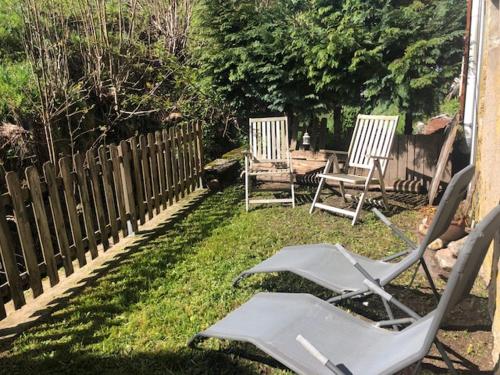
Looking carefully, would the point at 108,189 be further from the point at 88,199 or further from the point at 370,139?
the point at 370,139

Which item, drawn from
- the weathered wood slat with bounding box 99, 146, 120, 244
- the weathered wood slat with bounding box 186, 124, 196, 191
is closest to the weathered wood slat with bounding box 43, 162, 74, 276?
the weathered wood slat with bounding box 99, 146, 120, 244

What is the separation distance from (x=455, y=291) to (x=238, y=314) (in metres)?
1.42

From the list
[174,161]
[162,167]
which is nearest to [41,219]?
[162,167]

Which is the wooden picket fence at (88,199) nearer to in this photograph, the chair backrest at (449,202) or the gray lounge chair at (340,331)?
the gray lounge chair at (340,331)

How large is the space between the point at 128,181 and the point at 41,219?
4.43 feet

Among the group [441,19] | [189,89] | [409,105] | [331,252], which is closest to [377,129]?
[409,105]

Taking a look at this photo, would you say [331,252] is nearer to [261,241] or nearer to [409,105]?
[261,241]

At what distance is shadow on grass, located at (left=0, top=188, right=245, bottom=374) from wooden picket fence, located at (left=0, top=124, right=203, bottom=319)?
0.86ft

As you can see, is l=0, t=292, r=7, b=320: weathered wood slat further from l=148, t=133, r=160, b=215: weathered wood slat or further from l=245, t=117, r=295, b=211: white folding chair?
l=245, t=117, r=295, b=211: white folding chair

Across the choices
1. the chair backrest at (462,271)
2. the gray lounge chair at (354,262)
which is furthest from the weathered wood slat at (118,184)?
the chair backrest at (462,271)

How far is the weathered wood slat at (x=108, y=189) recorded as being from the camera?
4.49 metres

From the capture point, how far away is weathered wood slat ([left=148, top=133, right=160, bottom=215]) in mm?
5422

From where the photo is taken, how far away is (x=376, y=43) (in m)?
6.46

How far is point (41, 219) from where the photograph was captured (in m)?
3.67
